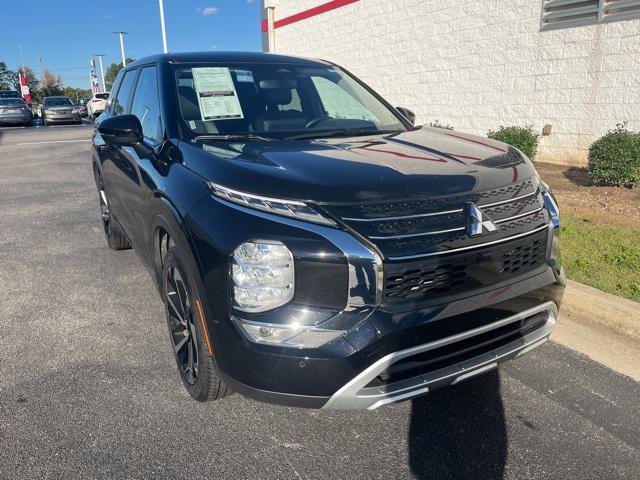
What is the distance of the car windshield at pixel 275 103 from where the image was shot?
301cm

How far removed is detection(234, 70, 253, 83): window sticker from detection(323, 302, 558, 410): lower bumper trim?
219cm

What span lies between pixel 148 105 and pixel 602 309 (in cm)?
338

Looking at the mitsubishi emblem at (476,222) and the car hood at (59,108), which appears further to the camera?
the car hood at (59,108)

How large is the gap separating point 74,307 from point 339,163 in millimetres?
2680

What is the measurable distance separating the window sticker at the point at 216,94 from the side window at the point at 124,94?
1.17m

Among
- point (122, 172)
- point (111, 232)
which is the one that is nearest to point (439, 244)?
point (122, 172)

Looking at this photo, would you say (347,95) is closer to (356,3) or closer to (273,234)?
(273,234)

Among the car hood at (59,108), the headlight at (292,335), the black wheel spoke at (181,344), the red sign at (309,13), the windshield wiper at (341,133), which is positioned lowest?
the black wheel spoke at (181,344)

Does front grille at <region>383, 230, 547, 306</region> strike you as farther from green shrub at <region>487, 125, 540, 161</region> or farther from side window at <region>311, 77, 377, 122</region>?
green shrub at <region>487, 125, 540, 161</region>

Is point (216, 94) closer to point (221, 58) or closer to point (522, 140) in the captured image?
point (221, 58)

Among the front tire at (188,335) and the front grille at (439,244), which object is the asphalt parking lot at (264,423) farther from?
the front grille at (439,244)

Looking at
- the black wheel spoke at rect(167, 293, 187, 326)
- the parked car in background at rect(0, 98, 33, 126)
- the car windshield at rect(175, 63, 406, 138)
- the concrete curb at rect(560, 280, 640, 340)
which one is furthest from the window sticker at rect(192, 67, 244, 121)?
the parked car in background at rect(0, 98, 33, 126)

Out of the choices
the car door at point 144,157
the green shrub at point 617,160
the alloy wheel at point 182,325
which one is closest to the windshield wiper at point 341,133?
the car door at point 144,157

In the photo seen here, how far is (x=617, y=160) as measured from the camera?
6.43 meters
